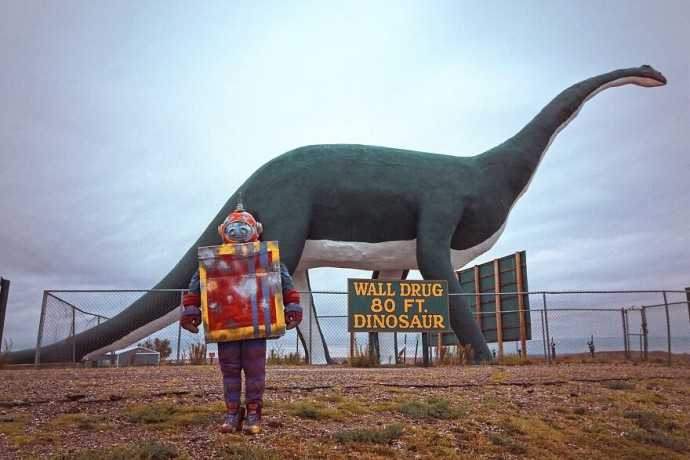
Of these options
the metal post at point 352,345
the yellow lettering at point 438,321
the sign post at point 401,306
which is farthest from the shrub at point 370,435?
the metal post at point 352,345

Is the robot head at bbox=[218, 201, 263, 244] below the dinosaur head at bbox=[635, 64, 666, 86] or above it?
below

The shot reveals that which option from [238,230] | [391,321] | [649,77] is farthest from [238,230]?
[649,77]

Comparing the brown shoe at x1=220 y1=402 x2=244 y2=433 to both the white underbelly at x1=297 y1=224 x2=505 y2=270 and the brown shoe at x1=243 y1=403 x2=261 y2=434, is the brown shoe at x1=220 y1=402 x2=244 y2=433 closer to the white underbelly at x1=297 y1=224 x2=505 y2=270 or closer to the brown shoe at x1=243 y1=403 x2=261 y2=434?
the brown shoe at x1=243 y1=403 x2=261 y2=434

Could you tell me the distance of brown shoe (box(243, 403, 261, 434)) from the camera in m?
5.05

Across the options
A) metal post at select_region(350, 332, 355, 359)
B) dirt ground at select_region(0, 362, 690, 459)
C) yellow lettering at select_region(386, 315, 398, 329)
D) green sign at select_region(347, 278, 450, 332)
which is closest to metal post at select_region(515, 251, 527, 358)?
green sign at select_region(347, 278, 450, 332)

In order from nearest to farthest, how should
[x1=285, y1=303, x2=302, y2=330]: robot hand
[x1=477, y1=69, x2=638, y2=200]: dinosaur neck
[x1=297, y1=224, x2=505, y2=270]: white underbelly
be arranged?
[x1=285, y1=303, x2=302, y2=330]: robot hand < [x1=297, y1=224, x2=505, y2=270]: white underbelly < [x1=477, y1=69, x2=638, y2=200]: dinosaur neck

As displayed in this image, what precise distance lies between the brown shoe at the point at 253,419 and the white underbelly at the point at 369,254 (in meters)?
7.50

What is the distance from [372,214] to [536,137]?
4.53 m

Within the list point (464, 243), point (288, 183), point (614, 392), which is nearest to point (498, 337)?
point (464, 243)

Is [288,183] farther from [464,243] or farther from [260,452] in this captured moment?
[260,452]

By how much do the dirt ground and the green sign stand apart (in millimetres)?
3581

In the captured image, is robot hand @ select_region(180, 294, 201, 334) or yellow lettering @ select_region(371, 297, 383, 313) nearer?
robot hand @ select_region(180, 294, 201, 334)

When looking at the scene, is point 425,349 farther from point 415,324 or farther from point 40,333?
point 40,333

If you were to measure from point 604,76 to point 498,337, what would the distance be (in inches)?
314
